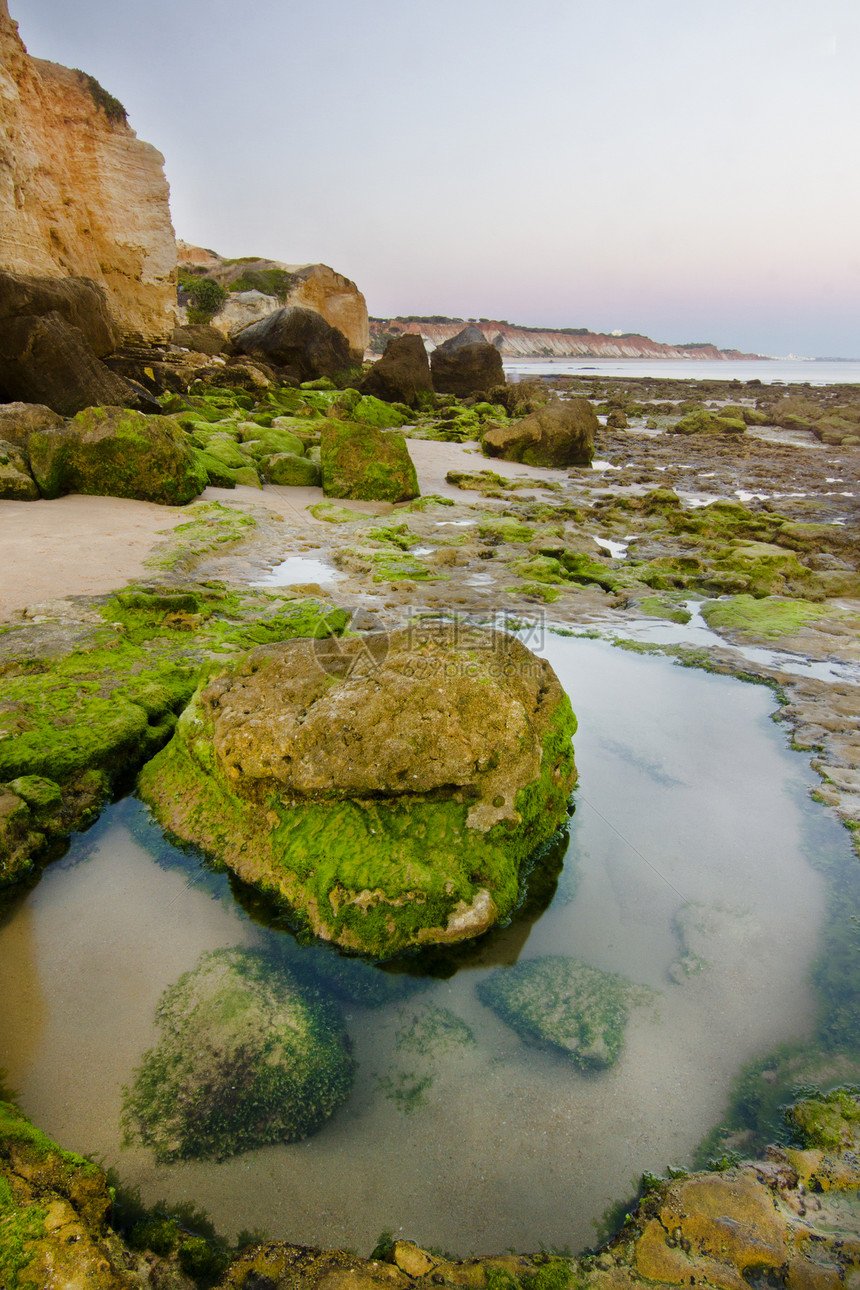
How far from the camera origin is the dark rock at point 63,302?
12.7 meters

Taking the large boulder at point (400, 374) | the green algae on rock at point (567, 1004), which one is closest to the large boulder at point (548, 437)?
the large boulder at point (400, 374)

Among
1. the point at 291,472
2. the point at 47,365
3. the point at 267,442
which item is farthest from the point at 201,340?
the point at 291,472

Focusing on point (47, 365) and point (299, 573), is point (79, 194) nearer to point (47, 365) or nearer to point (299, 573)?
point (47, 365)

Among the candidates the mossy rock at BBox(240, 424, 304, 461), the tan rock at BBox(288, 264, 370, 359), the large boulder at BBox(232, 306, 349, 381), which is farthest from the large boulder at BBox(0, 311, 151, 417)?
the tan rock at BBox(288, 264, 370, 359)

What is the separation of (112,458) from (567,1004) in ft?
33.4

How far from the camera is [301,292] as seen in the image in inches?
1528

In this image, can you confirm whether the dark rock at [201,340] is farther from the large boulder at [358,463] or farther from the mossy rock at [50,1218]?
the mossy rock at [50,1218]

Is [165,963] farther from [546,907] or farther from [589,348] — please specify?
[589,348]

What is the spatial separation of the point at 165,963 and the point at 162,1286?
1.31 metres

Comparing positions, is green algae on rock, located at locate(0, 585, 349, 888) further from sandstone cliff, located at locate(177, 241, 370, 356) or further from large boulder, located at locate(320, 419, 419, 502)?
sandstone cliff, located at locate(177, 241, 370, 356)

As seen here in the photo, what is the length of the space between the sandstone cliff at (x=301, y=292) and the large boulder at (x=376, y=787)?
38552mm

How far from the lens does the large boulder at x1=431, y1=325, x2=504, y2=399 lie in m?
33.3

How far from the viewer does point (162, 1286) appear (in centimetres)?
177

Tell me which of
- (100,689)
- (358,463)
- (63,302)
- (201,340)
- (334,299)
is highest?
(334,299)
